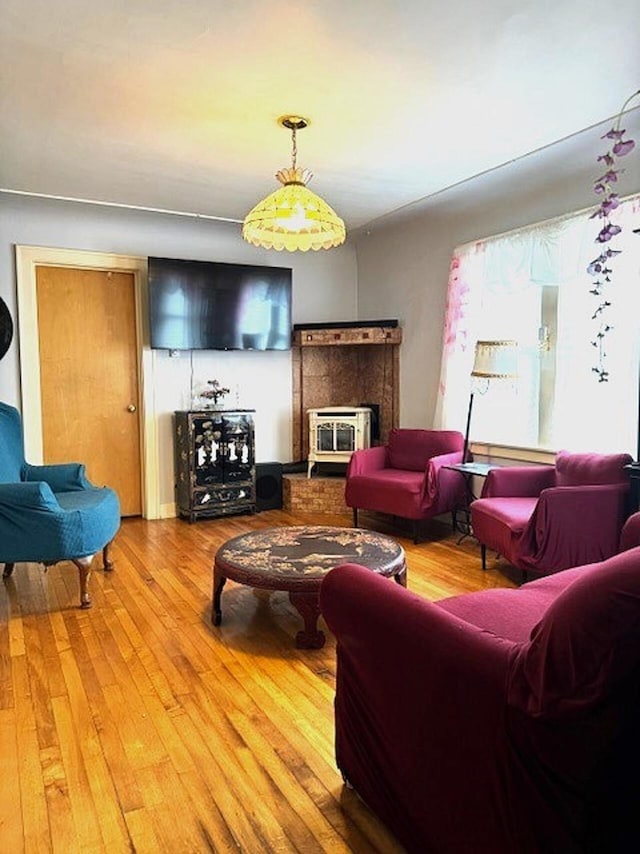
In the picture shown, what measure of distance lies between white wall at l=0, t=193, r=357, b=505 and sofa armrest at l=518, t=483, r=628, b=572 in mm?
3004

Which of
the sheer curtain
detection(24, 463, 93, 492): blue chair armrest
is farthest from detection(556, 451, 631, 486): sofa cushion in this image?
detection(24, 463, 93, 492): blue chair armrest

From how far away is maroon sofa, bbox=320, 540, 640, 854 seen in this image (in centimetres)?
96

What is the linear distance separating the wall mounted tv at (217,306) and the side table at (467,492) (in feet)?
6.58

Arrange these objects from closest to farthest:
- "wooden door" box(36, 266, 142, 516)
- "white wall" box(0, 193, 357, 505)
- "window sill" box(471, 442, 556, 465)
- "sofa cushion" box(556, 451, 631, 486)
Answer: "sofa cushion" box(556, 451, 631, 486), "window sill" box(471, 442, 556, 465), "white wall" box(0, 193, 357, 505), "wooden door" box(36, 266, 142, 516)

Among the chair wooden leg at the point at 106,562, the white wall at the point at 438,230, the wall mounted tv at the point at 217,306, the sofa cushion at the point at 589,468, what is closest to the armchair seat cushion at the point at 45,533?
the chair wooden leg at the point at 106,562

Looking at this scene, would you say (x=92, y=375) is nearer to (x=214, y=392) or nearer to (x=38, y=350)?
(x=38, y=350)

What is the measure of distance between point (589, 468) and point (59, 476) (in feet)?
10.5

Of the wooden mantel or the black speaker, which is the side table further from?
the black speaker

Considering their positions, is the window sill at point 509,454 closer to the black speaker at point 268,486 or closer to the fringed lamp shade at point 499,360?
the fringed lamp shade at point 499,360

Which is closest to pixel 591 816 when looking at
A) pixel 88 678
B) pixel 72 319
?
pixel 88 678

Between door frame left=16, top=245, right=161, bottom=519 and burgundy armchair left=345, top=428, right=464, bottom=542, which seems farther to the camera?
door frame left=16, top=245, right=161, bottom=519

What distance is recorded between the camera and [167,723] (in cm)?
203

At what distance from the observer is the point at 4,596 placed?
3197 millimetres

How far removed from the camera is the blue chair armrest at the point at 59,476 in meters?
3.63
